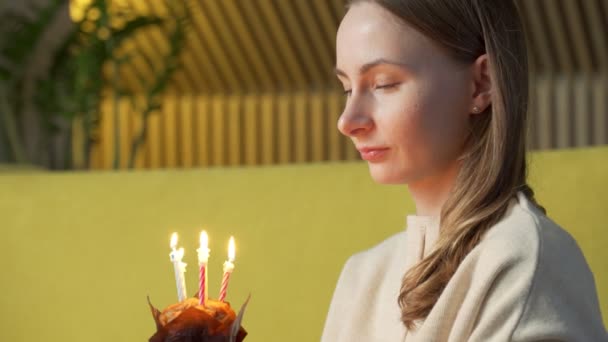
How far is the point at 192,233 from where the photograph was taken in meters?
2.11

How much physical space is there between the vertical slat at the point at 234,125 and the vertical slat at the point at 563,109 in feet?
6.71

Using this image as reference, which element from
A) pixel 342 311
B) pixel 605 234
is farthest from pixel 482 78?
pixel 605 234

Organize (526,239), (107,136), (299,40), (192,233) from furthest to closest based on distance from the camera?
(107,136)
(299,40)
(192,233)
(526,239)

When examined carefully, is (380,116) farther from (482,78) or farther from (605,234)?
(605,234)

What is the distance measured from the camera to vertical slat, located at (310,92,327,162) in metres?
6.96

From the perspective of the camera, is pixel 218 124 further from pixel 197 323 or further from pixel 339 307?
pixel 197 323

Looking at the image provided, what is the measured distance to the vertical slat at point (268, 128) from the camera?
23.1 ft

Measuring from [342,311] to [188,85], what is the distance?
223 inches

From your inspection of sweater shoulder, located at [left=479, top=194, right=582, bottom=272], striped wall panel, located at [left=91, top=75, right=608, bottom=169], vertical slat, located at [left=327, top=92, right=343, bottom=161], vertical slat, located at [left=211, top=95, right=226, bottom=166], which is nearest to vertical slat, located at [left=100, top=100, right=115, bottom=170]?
striped wall panel, located at [left=91, top=75, right=608, bottom=169]

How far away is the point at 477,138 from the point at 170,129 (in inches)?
237

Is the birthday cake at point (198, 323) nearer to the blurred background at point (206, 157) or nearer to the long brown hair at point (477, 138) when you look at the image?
the long brown hair at point (477, 138)

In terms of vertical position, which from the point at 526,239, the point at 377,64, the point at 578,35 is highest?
the point at 578,35

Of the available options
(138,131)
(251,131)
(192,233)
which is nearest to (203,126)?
(251,131)

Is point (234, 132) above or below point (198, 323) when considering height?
above
